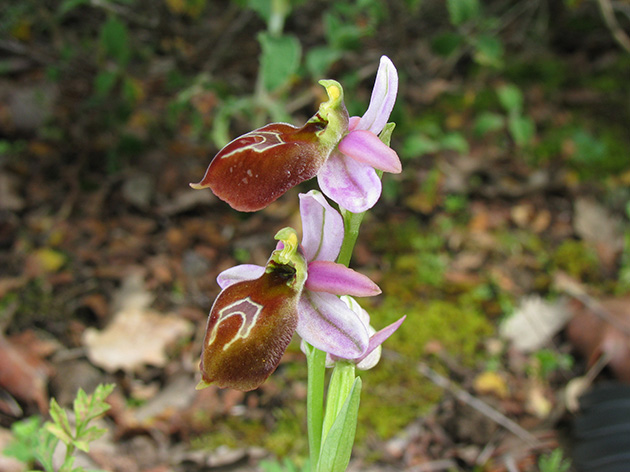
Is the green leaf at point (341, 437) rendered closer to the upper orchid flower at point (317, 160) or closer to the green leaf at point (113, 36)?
the upper orchid flower at point (317, 160)

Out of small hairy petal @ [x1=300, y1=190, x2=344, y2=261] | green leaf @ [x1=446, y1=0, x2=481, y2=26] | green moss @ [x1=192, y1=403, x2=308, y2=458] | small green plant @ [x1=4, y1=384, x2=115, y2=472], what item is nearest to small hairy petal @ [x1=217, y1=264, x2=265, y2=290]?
small hairy petal @ [x1=300, y1=190, x2=344, y2=261]

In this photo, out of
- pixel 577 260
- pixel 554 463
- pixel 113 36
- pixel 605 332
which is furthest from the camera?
pixel 577 260

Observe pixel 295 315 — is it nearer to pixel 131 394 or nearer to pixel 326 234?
pixel 326 234

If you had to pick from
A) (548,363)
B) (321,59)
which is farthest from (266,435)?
Result: (321,59)

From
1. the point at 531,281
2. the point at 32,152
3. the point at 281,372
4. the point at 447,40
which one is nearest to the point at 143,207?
the point at 32,152

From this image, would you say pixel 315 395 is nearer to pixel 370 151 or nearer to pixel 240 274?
pixel 240 274

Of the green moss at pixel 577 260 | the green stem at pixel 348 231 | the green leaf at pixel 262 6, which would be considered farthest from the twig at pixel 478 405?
the green leaf at pixel 262 6

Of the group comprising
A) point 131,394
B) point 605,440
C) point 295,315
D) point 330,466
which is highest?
point 295,315

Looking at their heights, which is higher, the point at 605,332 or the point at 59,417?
the point at 59,417
